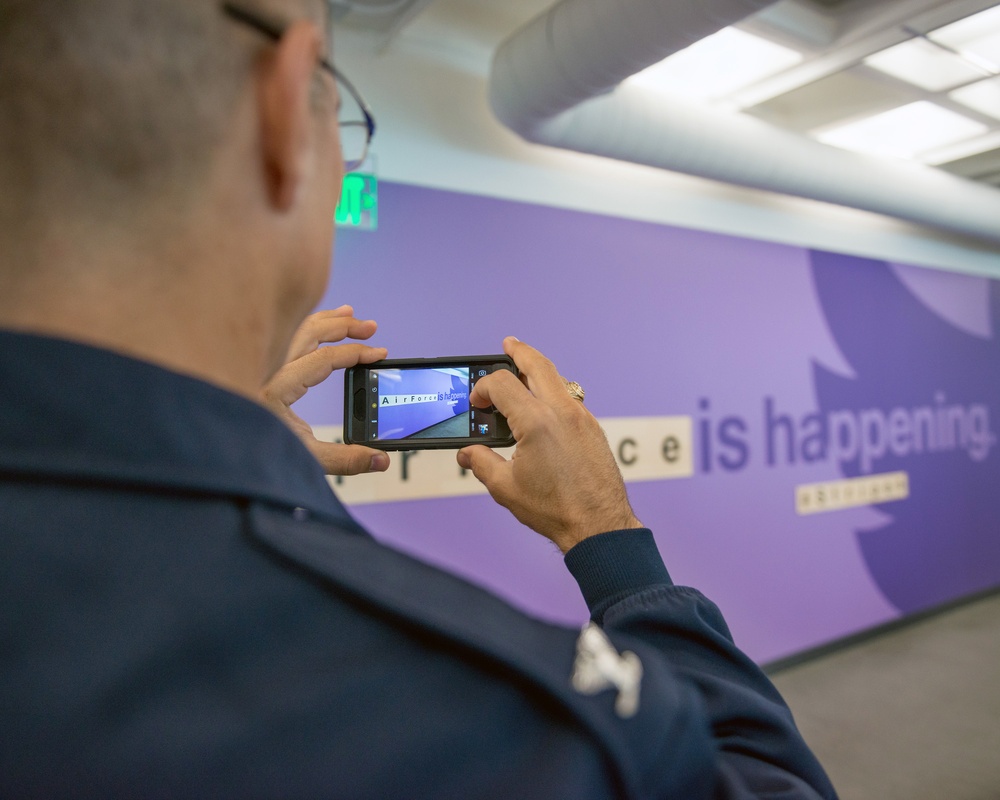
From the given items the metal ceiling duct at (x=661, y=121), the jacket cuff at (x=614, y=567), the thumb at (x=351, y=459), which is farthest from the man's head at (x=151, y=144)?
the metal ceiling duct at (x=661, y=121)

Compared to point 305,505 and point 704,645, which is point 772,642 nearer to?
point 704,645

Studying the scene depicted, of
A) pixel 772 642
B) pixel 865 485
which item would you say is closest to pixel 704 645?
pixel 772 642

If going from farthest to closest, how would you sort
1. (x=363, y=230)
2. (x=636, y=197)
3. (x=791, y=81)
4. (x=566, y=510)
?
1. (x=636, y=197)
2. (x=791, y=81)
3. (x=363, y=230)
4. (x=566, y=510)

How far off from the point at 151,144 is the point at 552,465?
21.7 inches

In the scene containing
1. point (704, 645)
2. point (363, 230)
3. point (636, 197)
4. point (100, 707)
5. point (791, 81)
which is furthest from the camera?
point (636, 197)

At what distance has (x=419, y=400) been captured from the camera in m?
1.10

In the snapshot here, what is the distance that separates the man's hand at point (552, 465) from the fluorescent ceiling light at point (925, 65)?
2.46m

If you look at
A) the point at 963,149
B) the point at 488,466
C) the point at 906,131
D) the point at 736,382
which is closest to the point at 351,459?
the point at 488,466

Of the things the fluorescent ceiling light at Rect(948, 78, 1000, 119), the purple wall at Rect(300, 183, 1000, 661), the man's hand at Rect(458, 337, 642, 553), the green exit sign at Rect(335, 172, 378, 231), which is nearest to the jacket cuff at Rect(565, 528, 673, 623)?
the man's hand at Rect(458, 337, 642, 553)

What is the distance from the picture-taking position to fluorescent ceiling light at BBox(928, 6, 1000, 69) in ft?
7.60

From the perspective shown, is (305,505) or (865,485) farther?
(865,485)

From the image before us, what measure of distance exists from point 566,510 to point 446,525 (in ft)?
5.78

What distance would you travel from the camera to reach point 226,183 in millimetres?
383

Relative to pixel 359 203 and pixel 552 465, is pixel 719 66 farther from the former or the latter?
pixel 552 465
